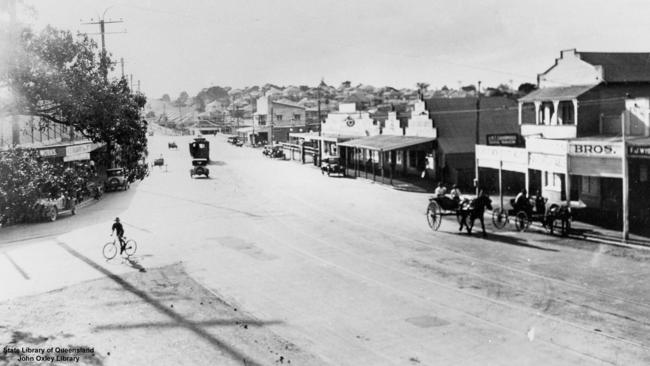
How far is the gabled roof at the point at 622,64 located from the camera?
105ft

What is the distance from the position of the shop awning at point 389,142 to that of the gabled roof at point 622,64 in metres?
14.6

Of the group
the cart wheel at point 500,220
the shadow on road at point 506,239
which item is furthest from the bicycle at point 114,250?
the cart wheel at point 500,220

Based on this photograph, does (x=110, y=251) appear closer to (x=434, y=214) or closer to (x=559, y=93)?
(x=434, y=214)

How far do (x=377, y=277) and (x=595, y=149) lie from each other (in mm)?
12082

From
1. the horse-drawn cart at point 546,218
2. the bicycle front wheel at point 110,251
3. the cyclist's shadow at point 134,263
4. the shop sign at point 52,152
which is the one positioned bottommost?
the cyclist's shadow at point 134,263

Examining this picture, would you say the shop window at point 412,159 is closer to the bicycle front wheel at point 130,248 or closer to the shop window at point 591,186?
the shop window at point 591,186

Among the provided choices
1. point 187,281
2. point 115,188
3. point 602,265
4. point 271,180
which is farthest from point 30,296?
point 271,180

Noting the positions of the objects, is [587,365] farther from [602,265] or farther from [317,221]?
[317,221]

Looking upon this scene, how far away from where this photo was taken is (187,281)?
1836 cm

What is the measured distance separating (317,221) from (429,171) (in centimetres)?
2008

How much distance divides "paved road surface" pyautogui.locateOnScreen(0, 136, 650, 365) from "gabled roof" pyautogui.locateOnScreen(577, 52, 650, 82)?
39.7 feet

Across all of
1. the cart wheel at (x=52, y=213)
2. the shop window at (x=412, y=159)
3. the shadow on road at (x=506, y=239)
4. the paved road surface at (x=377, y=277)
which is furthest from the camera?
the shop window at (x=412, y=159)

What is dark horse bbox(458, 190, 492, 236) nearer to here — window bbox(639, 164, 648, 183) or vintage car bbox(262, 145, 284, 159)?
window bbox(639, 164, 648, 183)

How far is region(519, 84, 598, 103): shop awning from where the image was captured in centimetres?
3138
